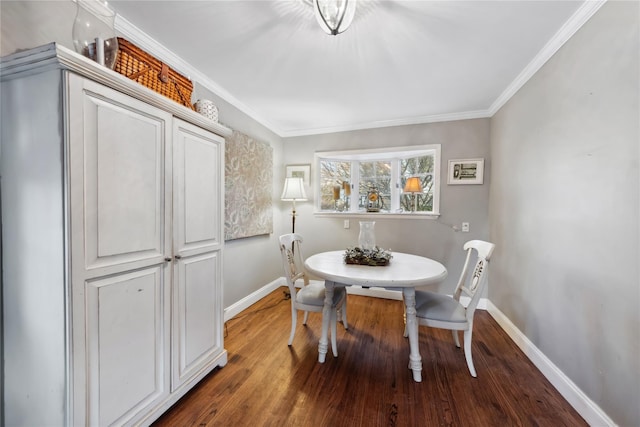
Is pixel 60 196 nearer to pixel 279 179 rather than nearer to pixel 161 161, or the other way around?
pixel 161 161

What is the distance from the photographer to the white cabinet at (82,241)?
93 cm

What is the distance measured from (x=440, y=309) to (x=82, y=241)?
6.89 feet

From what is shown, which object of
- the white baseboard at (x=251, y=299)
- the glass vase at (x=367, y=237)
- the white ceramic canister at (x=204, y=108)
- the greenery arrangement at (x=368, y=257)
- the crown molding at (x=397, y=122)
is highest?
the crown molding at (x=397, y=122)

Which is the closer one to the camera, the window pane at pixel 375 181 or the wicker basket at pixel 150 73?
Answer: the wicker basket at pixel 150 73

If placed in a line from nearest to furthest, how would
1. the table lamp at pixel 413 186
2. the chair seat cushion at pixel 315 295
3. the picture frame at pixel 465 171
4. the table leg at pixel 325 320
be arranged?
the table leg at pixel 325 320 < the chair seat cushion at pixel 315 295 < the picture frame at pixel 465 171 < the table lamp at pixel 413 186

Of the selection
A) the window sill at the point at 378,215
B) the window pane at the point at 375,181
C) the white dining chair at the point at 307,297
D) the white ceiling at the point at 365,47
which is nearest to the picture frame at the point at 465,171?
the window sill at the point at 378,215

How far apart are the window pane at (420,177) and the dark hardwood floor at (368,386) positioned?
1.55 m

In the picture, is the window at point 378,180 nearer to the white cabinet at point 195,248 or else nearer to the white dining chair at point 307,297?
the white dining chair at point 307,297

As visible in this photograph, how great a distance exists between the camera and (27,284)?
0.98 metres

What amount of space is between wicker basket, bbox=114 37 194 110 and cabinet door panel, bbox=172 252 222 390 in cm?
100

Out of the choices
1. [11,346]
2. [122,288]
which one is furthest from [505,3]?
[11,346]

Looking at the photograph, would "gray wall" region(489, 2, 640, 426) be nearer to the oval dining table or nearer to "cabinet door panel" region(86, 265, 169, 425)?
the oval dining table

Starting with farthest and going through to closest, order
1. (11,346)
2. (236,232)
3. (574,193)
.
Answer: (236,232), (574,193), (11,346)

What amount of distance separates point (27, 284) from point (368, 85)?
2.57m
